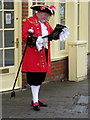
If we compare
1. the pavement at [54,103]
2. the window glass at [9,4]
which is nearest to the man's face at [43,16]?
the pavement at [54,103]

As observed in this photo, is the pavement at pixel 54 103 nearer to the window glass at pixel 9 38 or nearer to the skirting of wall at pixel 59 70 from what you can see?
the skirting of wall at pixel 59 70

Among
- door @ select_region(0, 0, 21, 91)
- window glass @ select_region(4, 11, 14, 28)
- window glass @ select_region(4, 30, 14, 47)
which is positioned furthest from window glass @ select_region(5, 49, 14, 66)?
window glass @ select_region(4, 11, 14, 28)

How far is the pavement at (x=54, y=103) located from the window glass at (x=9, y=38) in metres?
1.07

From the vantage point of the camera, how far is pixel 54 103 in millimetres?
7461

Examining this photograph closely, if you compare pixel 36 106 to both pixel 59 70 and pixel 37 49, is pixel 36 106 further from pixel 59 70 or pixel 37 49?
pixel 59 70

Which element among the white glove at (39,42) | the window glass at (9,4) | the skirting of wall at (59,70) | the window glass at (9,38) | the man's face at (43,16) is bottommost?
the skirting of wall at (59,70)

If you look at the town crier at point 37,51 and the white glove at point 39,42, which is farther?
the town crier at point 37,51

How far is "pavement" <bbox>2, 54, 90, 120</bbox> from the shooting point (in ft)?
21.6

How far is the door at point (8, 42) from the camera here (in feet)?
27.5

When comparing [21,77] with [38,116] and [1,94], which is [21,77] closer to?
[1,94]

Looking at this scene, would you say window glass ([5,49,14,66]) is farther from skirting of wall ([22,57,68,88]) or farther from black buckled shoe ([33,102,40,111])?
black buckled shoe ([33,102,40,111])

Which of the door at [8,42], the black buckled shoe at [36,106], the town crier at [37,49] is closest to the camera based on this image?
the town crier at [37,49]

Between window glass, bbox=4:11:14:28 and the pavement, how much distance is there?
1.48 metres

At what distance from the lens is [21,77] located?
8.74 metres
